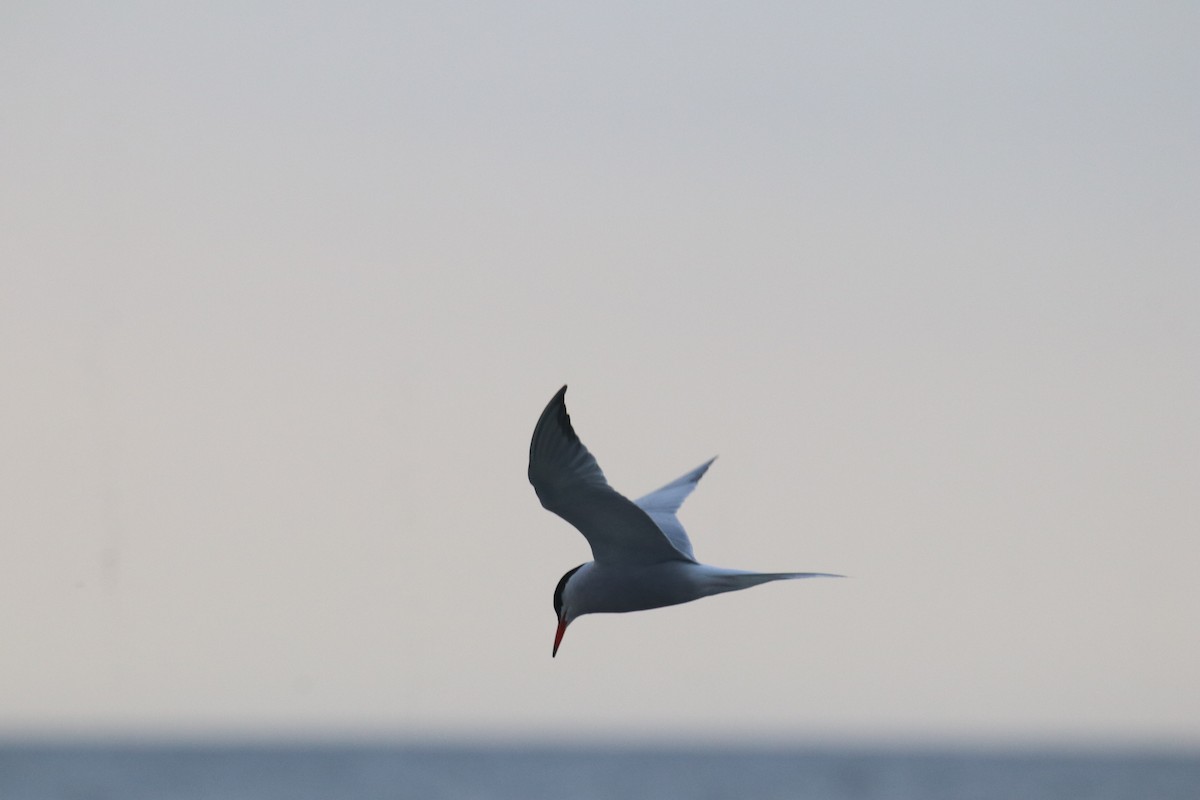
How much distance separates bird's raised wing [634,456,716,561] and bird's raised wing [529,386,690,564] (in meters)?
0.29

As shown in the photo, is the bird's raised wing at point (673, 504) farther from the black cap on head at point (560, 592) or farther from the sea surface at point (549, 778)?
the sea surface at point (549, 778)

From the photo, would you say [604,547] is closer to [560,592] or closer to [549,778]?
[560,592]

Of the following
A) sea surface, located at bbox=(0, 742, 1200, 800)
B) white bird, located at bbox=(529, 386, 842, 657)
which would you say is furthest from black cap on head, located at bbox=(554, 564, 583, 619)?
sea surface, located at bbox=(0, 742, 1200, 800)

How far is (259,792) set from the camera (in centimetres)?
5344

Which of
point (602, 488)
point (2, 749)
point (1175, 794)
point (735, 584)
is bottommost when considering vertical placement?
point (735, 584)

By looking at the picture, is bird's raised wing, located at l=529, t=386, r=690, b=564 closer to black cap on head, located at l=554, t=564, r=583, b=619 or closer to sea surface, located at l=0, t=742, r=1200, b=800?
black cap on head, located at l=554, t=564, r=583, b=619

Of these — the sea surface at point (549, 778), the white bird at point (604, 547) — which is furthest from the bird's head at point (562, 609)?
the sea surface at point (549, 778)

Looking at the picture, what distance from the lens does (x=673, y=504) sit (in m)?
8.45

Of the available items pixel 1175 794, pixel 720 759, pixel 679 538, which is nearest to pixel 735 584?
pixel 679 538

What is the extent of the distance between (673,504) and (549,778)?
5884cm

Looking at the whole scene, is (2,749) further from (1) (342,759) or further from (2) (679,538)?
(2) (679,538)

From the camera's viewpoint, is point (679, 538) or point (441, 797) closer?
point (679, 538)

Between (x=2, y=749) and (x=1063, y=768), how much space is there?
201 feet

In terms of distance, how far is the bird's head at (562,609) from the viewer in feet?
23.7
